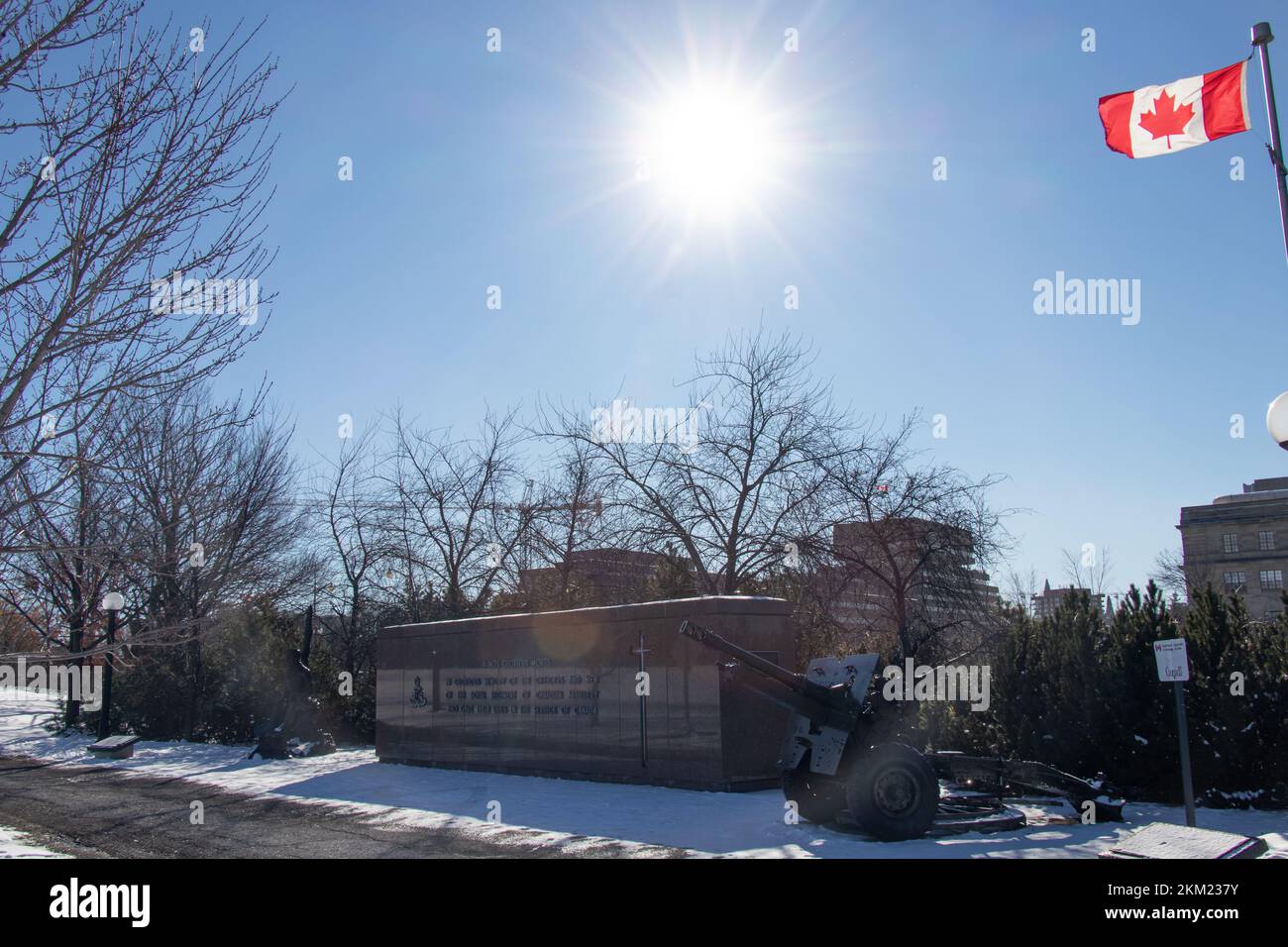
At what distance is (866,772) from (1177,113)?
8.48 m

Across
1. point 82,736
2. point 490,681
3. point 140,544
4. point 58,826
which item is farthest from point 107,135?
point 82,736

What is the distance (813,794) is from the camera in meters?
11.0

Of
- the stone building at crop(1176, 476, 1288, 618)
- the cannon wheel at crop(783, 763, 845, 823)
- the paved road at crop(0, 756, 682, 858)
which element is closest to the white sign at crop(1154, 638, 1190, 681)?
the cannon wheel at crop(783, 763, 845, 823)

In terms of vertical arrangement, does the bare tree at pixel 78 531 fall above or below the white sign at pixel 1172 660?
above

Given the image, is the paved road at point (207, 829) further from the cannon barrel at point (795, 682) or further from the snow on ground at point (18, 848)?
the cannon barrel at point (795, 682)

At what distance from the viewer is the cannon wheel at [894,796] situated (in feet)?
32.6

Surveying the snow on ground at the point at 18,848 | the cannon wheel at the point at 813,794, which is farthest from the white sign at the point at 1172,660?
the snow on ground at the point at 18,848

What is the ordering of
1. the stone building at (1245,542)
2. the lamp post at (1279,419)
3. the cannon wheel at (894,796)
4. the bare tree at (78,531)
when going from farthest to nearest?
the stone building at (1245,542), the cannon wheel at (894,796), the lamp post at (1279,419), the bare tree at (78,531)

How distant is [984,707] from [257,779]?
12333 mm

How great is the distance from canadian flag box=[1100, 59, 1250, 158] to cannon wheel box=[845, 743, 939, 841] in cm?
786

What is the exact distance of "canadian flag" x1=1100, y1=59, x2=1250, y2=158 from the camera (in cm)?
1134

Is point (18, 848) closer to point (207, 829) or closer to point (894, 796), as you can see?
point (207, 829)

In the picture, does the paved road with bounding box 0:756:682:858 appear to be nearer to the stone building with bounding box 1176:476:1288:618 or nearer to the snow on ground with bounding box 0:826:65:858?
the snow on ground with bounding box 0:826:65:858
